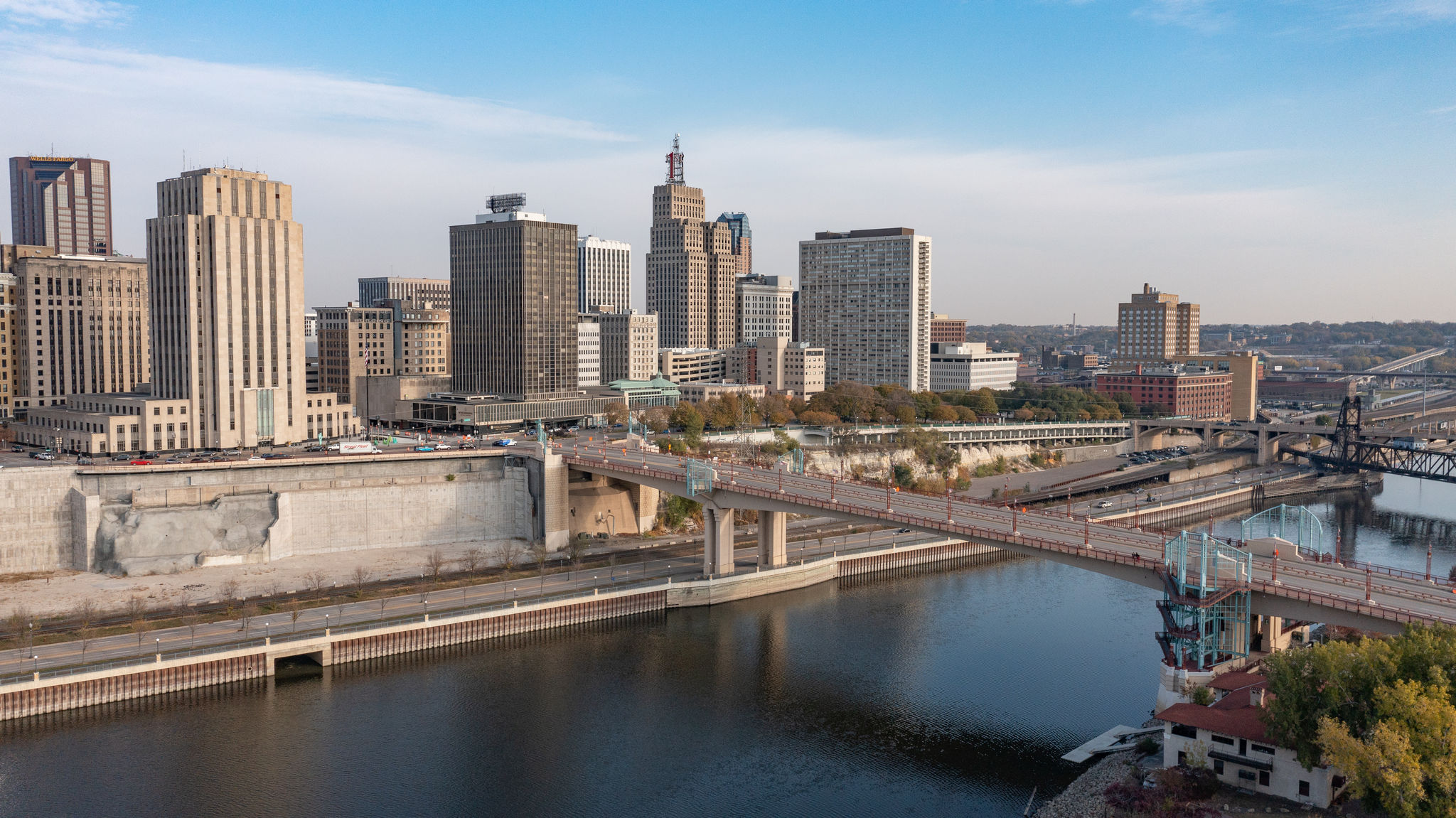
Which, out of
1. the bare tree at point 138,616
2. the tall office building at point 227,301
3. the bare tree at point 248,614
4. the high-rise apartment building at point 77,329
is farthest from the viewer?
the high-rise apartment building at point 77,329

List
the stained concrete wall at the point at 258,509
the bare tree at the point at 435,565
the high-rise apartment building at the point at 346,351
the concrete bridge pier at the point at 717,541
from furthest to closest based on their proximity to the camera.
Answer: the high-rise apartment building at the point at 346,351
the concrete bridge pier at the point at 717,541
the stained concrete wall at the point at 258,509
the bare tree at the point at 435,565

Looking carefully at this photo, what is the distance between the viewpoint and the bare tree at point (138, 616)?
6088 centimetres

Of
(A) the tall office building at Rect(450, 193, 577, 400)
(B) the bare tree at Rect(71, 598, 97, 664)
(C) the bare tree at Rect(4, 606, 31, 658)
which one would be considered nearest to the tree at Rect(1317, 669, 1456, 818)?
(B) the bare tree at Rect(71, 598, 97, 664)

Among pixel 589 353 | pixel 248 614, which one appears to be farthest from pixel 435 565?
pixel 589 353

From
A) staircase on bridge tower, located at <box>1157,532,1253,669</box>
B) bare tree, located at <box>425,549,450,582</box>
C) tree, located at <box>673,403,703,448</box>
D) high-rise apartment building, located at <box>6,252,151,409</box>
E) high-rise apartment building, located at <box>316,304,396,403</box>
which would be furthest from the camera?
high-rise apartment building, located at <box>316,304,396,403</box>

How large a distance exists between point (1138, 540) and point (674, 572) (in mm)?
33092

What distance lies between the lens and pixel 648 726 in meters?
54.5

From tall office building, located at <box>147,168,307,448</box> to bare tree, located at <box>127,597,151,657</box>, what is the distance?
30.2 meters

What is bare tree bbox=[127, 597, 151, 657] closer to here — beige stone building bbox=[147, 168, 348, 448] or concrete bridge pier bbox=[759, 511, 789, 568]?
beige stone building bbox=[147, 168, 348, 448]

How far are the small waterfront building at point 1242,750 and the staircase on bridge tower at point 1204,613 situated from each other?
3.77m

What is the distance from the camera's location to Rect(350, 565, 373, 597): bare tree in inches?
2793

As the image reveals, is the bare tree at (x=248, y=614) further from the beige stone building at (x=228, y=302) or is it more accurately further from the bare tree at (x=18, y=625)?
the beige stone building at (x=228, y=302)

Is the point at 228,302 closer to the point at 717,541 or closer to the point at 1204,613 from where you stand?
the point at 717,541

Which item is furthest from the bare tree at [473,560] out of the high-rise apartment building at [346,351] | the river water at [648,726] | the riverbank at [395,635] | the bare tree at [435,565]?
the high-rise apartment building at [346,351]
